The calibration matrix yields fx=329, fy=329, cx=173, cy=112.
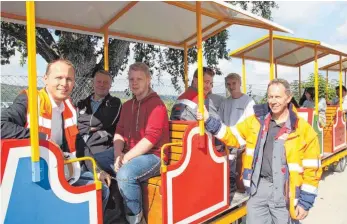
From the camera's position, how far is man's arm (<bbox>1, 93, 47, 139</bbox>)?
Result: 6.41ft

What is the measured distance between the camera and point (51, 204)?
6.24 ft

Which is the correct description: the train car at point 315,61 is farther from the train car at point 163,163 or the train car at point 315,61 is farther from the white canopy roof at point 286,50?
the train car at point 163,163

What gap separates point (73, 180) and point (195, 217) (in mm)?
1155

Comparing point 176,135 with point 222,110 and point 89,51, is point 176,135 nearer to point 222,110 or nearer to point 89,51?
point 222,110

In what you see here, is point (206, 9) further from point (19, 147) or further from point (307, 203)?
point (19, 147)

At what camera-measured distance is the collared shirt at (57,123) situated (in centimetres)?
230

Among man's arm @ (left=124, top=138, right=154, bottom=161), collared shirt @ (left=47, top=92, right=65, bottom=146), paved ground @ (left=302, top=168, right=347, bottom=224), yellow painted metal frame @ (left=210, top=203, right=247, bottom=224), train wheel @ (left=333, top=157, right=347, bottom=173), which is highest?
collared shirt @ (left=47, top=92, right=65, bottom=146)

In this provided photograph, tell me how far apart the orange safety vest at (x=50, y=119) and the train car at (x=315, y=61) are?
11.9ft

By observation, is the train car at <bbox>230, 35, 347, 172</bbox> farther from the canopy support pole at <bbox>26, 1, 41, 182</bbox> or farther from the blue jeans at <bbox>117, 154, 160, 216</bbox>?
the canopy support pole at <bbox>26, 1, 41, 182</bbox>

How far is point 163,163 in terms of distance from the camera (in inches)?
101

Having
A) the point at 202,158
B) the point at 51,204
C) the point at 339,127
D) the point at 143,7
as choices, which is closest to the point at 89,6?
the point at 143,7

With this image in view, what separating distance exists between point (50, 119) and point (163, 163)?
0.90m

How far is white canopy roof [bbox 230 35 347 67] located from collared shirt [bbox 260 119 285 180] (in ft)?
9.48

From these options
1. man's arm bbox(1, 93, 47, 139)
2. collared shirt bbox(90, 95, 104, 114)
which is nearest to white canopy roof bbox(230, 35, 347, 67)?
collared shirt bbox(90, 95, 104, 114)
